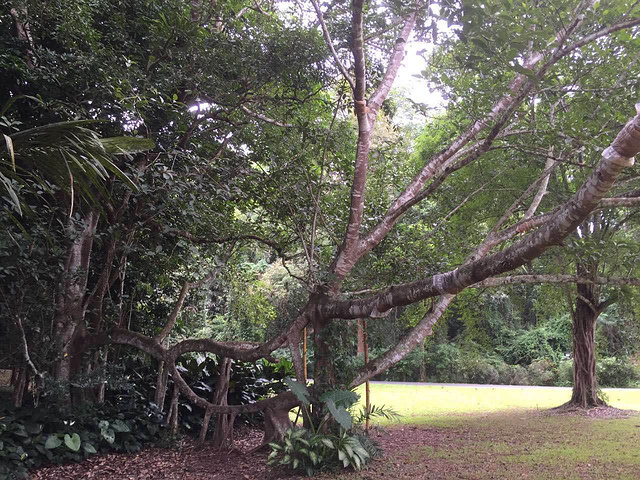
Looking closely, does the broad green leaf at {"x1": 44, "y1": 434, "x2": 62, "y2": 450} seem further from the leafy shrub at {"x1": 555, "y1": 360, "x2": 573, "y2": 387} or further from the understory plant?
the leafy shrub at {"x1": 555, "y1": 360, "x2": 573, "y2": 387}

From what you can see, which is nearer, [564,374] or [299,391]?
[299,391]

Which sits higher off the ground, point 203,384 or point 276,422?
point 203,384

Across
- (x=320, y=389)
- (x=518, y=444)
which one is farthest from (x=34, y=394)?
(x=518, y=444)

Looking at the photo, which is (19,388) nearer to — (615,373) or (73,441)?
(73,441)

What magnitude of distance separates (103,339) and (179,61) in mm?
3782

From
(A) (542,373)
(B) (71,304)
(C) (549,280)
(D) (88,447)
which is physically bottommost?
(A) (542,373)

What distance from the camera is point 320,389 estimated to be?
5668 millimetres

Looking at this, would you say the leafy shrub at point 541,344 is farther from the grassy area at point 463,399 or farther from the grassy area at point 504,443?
the grassy area at point 504,443

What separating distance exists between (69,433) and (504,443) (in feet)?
19.4

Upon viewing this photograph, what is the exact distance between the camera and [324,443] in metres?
5.30

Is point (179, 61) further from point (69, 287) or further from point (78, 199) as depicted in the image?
point (69, 287)

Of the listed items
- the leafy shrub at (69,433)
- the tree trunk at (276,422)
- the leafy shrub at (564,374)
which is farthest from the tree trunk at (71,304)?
the leafy shrub at (564,374)

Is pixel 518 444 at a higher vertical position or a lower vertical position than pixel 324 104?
lower

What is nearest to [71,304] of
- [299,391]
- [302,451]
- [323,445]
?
[299,391]
